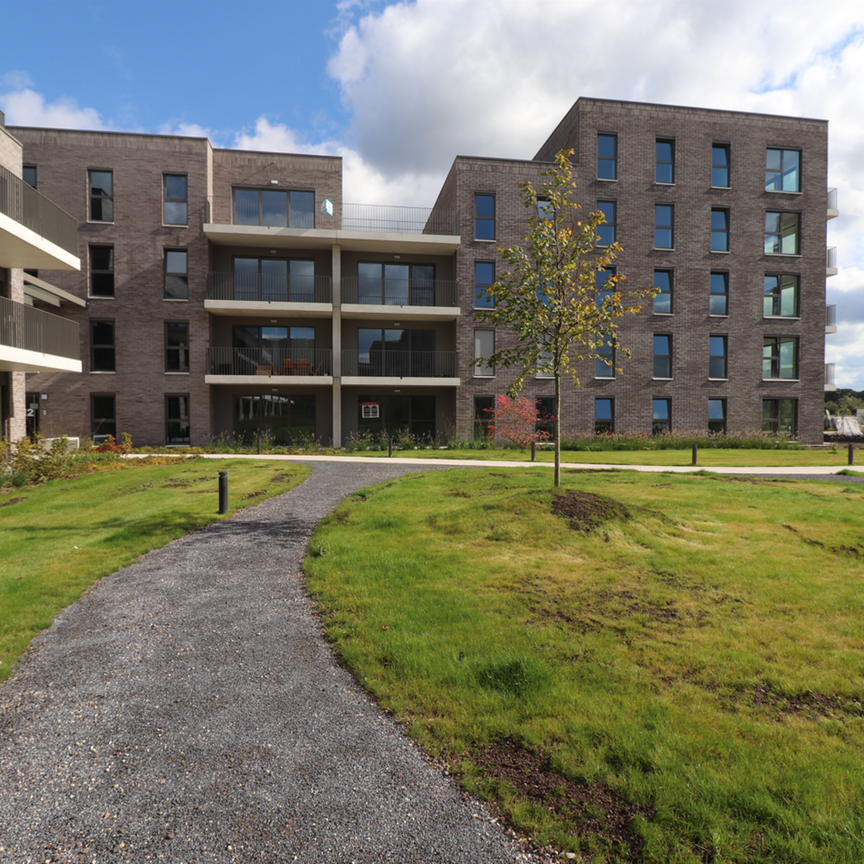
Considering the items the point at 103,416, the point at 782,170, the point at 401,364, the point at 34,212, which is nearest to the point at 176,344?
the point at 103,416

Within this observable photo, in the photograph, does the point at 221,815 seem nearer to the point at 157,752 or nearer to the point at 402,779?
the point at 157,752

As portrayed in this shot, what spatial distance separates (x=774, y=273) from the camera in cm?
2769

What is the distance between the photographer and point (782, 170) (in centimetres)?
2775

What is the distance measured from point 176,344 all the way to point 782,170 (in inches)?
1347

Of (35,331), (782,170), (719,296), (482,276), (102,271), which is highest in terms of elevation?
(782,170)

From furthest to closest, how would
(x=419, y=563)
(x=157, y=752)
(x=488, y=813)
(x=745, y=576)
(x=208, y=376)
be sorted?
(x=208, y=376) → (x=419, y=563) → (x=745, y=576) → (x=157, y=752) → (x=488, y=813)

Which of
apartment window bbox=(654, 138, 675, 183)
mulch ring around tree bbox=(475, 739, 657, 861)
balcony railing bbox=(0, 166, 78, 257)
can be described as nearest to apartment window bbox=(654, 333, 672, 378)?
apartment window bbox=(654, 138, 675, 183)

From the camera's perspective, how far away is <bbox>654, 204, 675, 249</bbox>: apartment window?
26.9 metres

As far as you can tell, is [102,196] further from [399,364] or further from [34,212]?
[399,364]

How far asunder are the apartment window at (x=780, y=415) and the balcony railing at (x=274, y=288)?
25.0 m

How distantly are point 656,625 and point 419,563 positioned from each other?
2.84 meters

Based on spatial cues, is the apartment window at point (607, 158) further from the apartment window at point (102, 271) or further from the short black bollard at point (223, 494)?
the short black bollard at point (223, 494)

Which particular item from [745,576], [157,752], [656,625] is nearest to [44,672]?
[157,752]

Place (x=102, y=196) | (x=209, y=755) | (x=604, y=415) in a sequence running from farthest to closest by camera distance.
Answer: (x=604, y=415) < (x=102, y=196) < (x=209, y=755)
